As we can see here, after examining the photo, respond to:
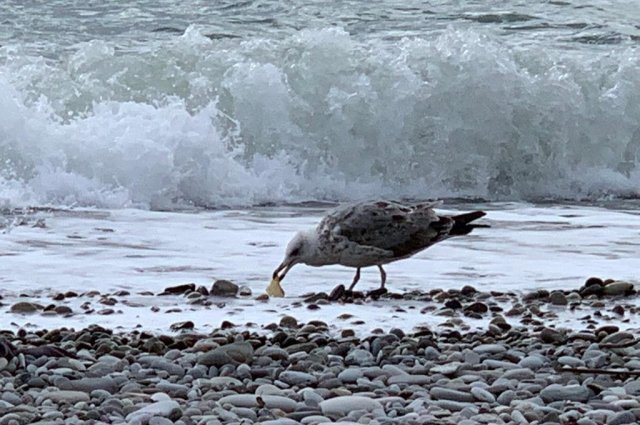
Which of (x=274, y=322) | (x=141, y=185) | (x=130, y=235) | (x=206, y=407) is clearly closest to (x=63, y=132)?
(x=141, y=185)

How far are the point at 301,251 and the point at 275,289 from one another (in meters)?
0.26

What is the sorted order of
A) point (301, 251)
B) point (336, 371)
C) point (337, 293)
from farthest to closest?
point (301, 251) < point (337, 293) < point (336, 371)

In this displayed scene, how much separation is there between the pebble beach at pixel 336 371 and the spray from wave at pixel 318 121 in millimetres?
4636

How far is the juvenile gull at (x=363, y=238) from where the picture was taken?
638 centimetres

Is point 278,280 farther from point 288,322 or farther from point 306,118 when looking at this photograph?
point 306,118

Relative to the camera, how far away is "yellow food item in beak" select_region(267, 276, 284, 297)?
623cm

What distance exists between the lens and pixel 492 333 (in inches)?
210

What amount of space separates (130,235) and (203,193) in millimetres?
2112

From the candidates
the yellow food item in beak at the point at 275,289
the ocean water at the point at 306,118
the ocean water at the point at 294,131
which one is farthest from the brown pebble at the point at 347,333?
the ocean water at the point at 306,118

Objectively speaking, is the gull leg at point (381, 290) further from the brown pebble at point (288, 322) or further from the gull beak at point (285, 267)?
the brown pebble at point (288, 322)

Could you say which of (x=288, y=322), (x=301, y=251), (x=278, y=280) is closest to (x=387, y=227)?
(x=301, y=251)

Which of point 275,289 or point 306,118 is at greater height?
point 306,118

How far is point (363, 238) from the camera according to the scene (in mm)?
6387

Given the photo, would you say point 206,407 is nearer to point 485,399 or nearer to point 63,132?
point 485,399
